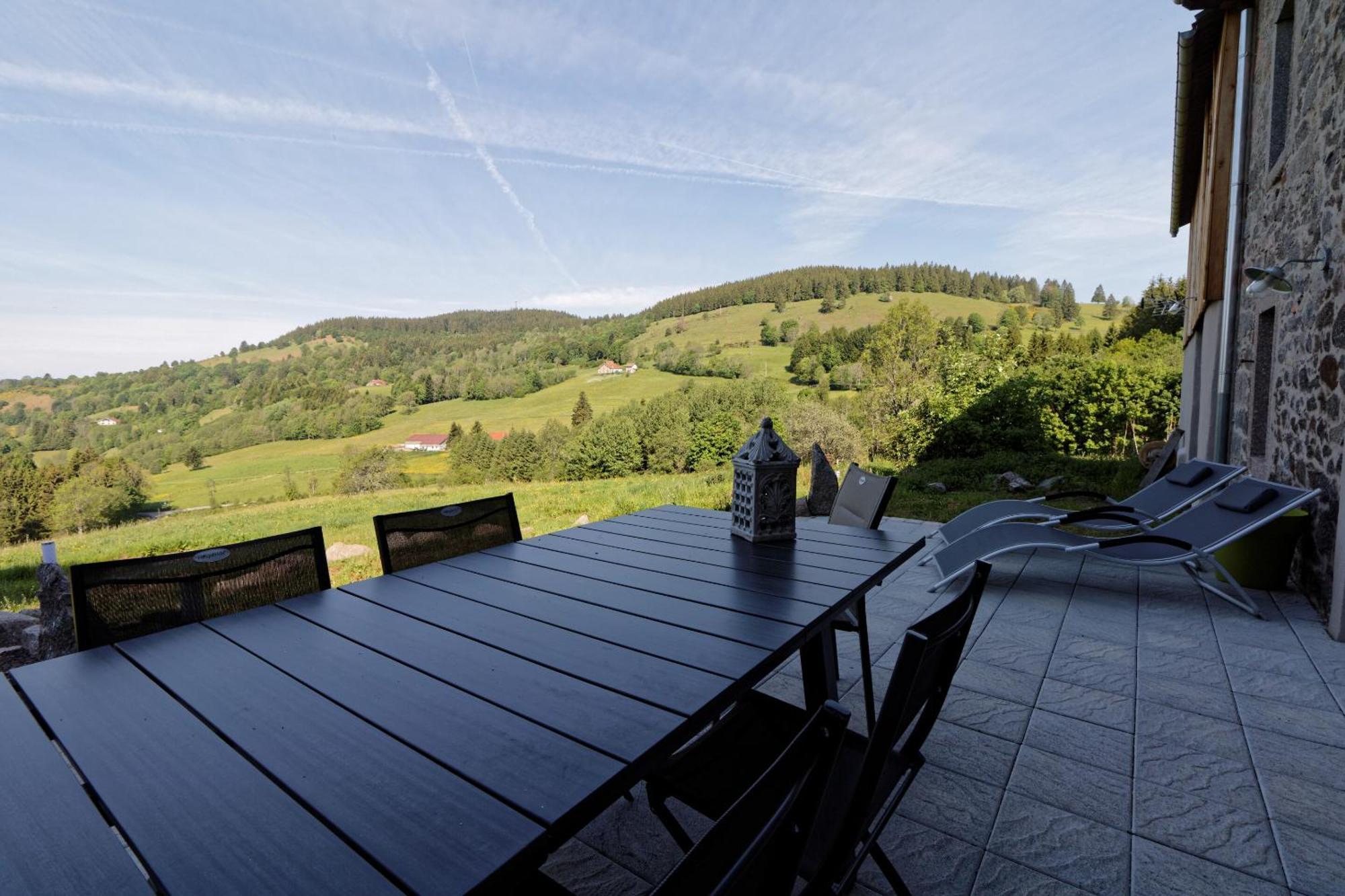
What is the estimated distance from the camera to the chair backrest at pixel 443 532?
6.06ft

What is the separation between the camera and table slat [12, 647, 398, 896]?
659mm

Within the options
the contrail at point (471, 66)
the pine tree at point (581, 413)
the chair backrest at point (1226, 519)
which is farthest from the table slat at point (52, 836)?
the pine tree at point (581, 413)

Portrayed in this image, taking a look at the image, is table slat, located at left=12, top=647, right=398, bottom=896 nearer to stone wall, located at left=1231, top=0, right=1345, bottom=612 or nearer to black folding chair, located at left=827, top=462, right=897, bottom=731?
black folding chair, located at left=827, top=462, right=897, bottom=731

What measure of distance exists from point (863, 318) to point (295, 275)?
17711 millimetres

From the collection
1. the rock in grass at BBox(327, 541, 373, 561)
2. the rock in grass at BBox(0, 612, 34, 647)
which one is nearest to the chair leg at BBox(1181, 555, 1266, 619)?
the rock in grass at BBox(0, 612, 34, 647)

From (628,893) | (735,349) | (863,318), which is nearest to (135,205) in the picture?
(735,349)

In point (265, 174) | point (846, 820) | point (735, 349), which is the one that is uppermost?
point (265, 174)

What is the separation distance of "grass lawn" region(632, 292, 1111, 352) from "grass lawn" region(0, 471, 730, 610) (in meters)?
6.32

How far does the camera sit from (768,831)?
1.98 feet

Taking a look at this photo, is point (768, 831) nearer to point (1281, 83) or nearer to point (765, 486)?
point (765, 486)

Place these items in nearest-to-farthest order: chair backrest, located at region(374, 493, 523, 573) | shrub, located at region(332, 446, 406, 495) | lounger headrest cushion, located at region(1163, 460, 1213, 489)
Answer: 1. chair backrest, located at region(374, 493, 523, 573)
2. lounger headrest cushion, located at region(1163, 460, 1213, 489)
3. shrub, located at region(332, 446, 406, 495)

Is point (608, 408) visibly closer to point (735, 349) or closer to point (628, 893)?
point (735, 349)

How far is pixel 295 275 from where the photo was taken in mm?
19797

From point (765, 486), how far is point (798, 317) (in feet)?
48.5
